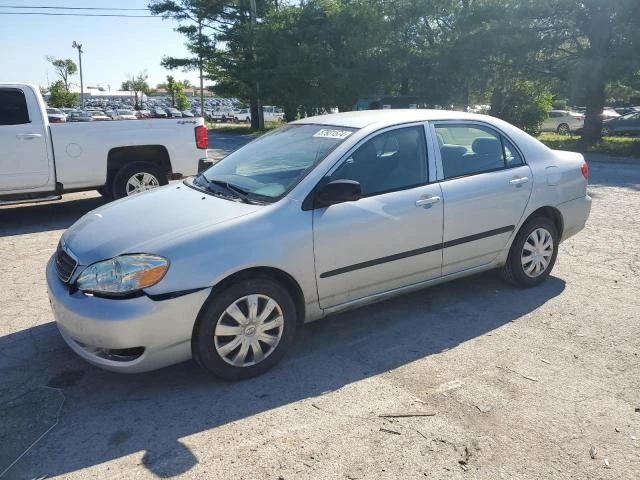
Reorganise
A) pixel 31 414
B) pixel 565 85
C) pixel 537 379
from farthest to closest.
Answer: pixel 565 85
pixel 537 379
pixel 31 414

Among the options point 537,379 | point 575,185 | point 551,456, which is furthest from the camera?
point 575,185

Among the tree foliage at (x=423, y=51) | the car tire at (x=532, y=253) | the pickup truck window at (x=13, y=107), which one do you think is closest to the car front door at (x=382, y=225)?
the car tire at (x=532, y=253)

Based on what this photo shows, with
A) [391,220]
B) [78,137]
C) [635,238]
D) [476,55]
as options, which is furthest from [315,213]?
[476,55]

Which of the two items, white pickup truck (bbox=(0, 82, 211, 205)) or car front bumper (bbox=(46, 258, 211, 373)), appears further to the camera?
white pickup truck (bbox=(0, 82, 211, 205))

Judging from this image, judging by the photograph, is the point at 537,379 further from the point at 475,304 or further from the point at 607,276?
the point at 607,276

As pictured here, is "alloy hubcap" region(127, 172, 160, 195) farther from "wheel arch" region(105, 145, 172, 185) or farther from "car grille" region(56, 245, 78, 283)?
"car grille" region(56, 245, 78, 283)

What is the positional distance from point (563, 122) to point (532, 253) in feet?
98.5

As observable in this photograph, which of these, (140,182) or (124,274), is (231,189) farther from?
(140,182)

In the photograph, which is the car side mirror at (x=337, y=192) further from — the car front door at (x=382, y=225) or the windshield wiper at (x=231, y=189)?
the windshield wiper at (x=231, y=189)

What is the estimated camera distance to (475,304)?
4.76m

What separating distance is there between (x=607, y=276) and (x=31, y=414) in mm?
4985

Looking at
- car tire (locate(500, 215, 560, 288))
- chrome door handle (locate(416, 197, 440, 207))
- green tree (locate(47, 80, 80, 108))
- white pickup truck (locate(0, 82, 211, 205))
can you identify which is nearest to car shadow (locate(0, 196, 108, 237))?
white pickup truck (locate(0, 82, 211, 205))

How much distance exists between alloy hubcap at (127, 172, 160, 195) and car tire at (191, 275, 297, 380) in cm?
556

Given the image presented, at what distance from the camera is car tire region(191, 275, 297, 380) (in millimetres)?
3346
